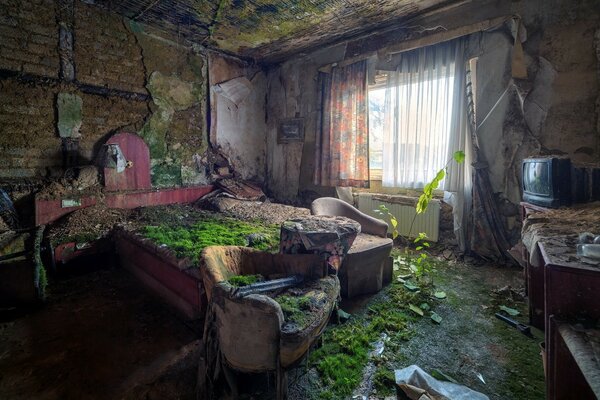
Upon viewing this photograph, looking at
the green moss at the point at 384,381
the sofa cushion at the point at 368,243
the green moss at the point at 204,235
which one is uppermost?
the green moss at the point at 204,235

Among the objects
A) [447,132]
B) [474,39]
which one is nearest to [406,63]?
[474,39]

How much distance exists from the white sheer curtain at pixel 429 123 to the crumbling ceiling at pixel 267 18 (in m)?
0.61

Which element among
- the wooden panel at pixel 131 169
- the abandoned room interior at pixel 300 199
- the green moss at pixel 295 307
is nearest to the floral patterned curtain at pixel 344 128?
the abandoned room interior at pixel 300 199

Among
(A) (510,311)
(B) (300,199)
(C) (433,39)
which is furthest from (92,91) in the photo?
(A) (510,311)

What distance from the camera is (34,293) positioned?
2398 millimetres

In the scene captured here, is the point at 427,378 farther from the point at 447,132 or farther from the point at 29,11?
the point at 29,11

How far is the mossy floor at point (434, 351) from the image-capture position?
161 centimetres

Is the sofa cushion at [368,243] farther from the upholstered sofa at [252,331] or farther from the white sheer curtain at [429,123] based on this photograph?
the white sheer curtain at [429,123]

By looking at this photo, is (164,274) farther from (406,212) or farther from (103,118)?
(406,212)

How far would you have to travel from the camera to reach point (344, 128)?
4586mm

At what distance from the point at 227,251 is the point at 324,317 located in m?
0.76

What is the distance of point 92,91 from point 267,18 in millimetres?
2405

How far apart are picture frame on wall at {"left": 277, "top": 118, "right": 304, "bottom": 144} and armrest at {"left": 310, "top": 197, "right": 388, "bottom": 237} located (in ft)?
7.31

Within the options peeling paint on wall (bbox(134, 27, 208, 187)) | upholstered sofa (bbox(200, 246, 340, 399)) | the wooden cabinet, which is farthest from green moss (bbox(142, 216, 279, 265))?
the wooden cabinet
